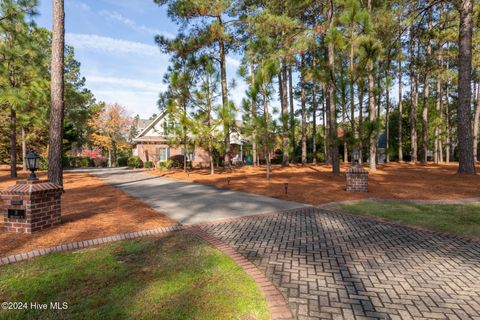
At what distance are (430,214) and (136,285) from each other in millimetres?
7370

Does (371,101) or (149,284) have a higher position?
(371,101)

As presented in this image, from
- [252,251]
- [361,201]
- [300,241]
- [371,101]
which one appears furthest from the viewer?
[371,101]

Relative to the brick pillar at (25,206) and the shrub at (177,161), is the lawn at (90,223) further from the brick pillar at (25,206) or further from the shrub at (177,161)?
the shrub at (177,161)

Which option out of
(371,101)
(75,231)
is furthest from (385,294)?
(371,101)

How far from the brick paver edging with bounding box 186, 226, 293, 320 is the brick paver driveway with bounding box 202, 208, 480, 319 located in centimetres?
11

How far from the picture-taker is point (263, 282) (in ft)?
11.6

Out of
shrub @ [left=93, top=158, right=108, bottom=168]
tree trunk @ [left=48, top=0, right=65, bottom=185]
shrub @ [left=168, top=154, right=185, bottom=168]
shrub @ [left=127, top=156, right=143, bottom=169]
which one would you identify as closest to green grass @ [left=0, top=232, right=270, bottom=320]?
tree trunk @ [left=48, top=0, right=65, bottom=185]

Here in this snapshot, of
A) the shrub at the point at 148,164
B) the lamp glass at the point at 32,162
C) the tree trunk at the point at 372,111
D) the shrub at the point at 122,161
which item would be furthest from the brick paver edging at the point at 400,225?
the shrub at the point at 122,161

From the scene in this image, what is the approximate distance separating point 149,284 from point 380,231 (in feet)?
15.8

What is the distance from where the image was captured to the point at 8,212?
5480 millimetres

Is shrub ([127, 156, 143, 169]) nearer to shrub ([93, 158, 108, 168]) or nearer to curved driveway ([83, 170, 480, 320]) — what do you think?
shrub ([93, 158, 108, 168])

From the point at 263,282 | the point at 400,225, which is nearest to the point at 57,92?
the point at 263,282

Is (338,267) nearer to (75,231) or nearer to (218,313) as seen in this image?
(218,313)

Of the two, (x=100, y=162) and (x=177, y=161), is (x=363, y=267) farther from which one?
(x=100, y=162)
